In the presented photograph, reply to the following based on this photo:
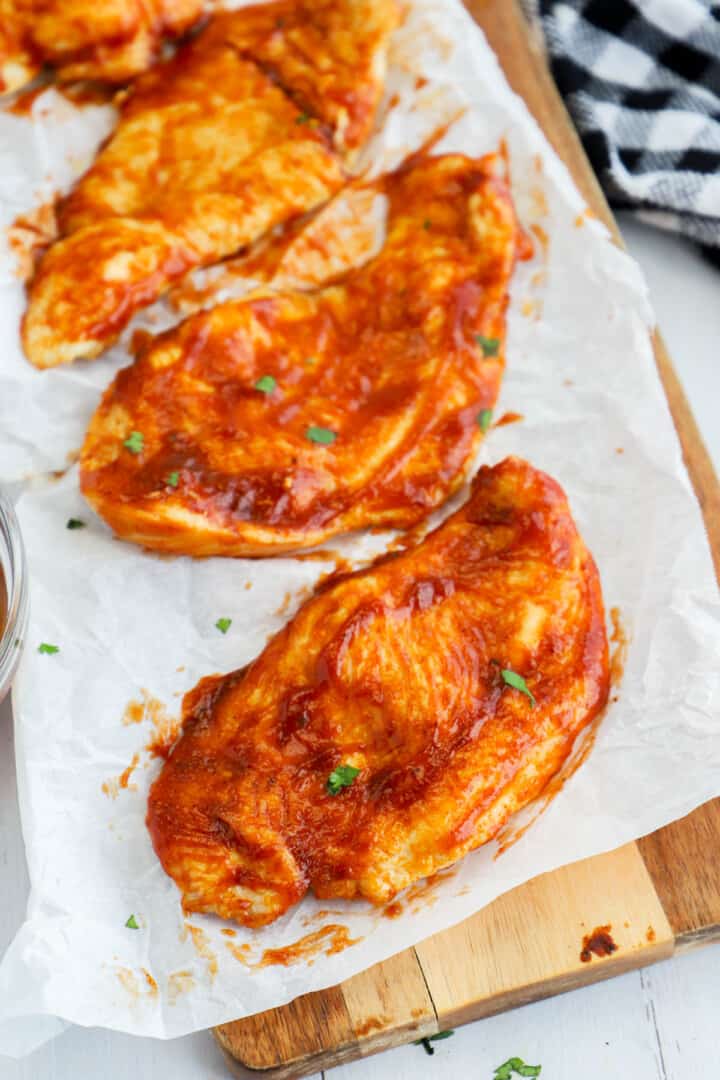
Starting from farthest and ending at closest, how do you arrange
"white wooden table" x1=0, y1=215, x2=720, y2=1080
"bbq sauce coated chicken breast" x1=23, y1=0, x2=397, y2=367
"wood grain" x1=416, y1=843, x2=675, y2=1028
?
"bbq sauce coated chicken breast" x1=23, y1=0, x2=397, y2=367, "white wooden table" x1=0, y1=215, x2=720, y2=1080, "wood grain" x1=416, y1=843, x2=675, y2=1028

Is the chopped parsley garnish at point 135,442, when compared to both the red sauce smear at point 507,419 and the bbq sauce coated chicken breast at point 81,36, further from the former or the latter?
the bbq sauce coated chicken breast at point 81,36

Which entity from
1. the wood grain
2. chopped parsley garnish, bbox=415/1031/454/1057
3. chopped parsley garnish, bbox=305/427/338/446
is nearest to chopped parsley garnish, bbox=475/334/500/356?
chopped parsley garnish, bbox=305/427/338/446

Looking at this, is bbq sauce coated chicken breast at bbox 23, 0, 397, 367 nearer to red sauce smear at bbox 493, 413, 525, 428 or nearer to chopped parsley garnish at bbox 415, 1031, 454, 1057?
red sauce smear at bbox 493, 413, 525, 428

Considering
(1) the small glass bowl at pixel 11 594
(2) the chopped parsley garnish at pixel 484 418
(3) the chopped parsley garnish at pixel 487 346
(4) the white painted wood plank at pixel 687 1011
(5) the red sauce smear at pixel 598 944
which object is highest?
(3) the chopped parsley garnish at pixel 487 346

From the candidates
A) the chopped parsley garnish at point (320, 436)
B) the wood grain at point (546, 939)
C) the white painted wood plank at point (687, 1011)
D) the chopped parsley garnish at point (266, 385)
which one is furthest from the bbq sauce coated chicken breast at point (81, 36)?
the white painted wood plank at point (687, 1011)

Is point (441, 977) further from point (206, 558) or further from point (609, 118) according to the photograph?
point (609, 118)

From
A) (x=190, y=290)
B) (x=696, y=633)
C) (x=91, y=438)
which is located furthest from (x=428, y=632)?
(x=190, y=290)
